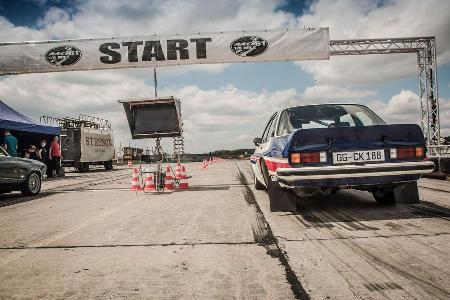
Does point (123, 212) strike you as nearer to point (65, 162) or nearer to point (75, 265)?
point (75, 265)

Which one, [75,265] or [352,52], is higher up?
[352,52]

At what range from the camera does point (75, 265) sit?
2828mm

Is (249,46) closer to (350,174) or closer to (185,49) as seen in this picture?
(185,49)

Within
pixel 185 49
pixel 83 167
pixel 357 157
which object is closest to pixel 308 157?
pixel 357 157

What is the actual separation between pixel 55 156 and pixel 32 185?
836 cm

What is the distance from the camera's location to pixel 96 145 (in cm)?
2055

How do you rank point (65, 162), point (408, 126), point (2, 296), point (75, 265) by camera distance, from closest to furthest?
point (2, 296) < point (75, 265) < point (408, 126) < point (65, 162)

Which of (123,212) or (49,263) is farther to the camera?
(123,212)

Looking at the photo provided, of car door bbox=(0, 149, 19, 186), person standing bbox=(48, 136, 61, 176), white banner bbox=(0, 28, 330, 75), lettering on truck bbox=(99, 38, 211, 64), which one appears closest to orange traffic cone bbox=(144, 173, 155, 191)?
car door bbox=(0, 149, 19, 186)

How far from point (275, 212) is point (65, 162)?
17273mm

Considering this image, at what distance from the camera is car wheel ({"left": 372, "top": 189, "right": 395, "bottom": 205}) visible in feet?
16.5

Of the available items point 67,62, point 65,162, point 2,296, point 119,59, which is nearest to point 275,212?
point 2,296

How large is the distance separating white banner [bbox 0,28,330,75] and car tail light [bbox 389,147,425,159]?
8.11m

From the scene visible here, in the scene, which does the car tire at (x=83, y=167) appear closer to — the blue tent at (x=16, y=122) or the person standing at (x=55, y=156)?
the person standing at (x=55, y=156)
